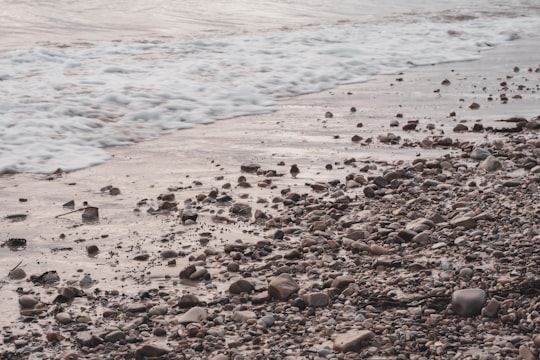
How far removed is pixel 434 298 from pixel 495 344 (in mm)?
453

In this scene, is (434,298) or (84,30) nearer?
(434,298)

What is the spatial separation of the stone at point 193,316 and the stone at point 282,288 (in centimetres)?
34

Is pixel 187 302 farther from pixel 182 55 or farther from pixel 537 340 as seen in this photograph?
pixel 182 55

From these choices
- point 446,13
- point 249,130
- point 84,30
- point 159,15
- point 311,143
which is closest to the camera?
point 311,143

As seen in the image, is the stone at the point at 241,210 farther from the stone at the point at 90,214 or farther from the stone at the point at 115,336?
the stone at the point at 115,336

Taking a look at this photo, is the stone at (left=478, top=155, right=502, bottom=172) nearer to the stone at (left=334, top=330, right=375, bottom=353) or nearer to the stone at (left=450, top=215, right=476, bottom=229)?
the stone at (left=450, top=215, right=476, bottom=229)

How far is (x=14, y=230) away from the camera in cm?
478

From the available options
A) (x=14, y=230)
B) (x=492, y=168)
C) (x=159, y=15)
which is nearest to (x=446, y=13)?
(x=159, y=15)

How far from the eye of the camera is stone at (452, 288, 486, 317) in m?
3.33

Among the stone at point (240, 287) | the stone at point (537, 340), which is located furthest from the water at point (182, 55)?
the stone at point (537, 340)

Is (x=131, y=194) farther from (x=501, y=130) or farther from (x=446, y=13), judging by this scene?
(x=446, y=13)

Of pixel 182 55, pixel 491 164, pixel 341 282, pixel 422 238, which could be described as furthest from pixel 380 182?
pixel 182 55

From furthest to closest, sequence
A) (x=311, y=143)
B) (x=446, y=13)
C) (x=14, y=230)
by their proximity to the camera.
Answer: (x=446, y=13) → (x=311, y=143) → (x=14, y=230)

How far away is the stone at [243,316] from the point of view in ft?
11.4
